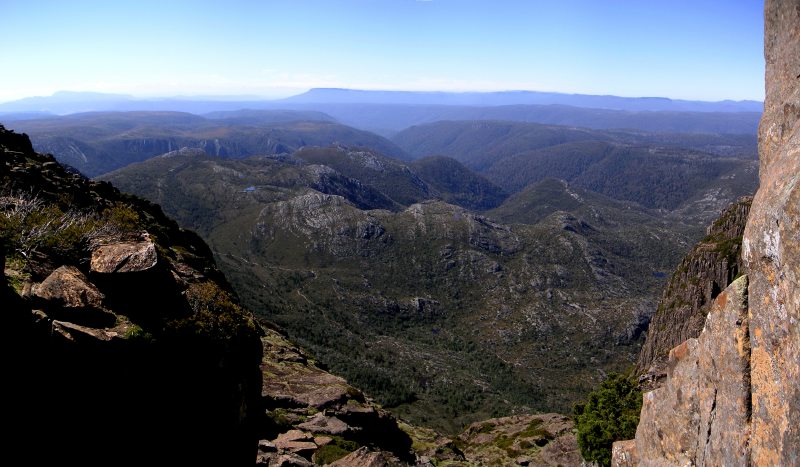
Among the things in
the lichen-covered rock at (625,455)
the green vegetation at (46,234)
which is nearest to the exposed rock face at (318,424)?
the green vegetation at (46,234)

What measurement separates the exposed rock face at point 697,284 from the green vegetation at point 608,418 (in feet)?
128

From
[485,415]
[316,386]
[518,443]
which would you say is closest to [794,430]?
[316,386]

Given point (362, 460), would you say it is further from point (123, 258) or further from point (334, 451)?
point (123, 258)

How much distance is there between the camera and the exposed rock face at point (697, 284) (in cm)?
8012

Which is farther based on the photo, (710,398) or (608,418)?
(608,418)

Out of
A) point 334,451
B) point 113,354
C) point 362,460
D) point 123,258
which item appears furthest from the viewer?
point 334,451

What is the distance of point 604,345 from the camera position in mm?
184250

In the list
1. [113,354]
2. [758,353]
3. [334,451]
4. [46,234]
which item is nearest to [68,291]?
[113,354]

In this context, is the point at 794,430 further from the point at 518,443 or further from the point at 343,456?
the point at 518,443

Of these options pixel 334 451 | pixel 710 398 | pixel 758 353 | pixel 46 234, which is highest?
Result: pixel 46 234

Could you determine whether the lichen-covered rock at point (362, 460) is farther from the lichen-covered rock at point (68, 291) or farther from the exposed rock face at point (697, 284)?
the exposed rock face at point (697, 284)

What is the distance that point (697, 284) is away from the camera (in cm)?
8581

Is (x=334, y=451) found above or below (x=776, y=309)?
below

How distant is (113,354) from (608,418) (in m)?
39.7
